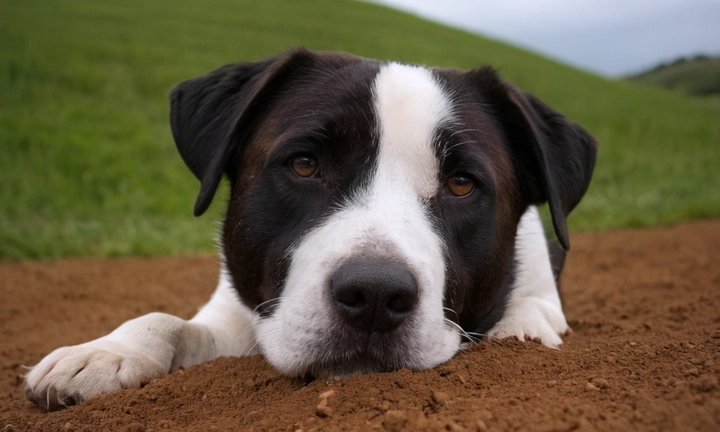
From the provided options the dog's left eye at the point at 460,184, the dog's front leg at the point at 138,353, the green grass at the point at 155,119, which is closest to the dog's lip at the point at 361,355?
the dog's left eye at the point at 460,184

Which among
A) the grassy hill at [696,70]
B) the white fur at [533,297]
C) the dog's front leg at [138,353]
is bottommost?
the grassy hill at [696,70]

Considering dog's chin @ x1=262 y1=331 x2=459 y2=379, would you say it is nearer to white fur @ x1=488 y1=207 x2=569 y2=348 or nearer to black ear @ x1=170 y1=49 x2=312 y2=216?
white fur @ x1=488 y1=207 x2=569 y2=348

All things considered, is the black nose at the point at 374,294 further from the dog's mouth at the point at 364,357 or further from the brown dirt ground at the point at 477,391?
the brown dirt ground at the point at 477,391

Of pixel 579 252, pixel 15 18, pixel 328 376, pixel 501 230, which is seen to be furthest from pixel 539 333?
pixel 15 18

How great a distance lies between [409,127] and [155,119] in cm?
1242

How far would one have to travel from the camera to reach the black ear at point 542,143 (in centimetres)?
353

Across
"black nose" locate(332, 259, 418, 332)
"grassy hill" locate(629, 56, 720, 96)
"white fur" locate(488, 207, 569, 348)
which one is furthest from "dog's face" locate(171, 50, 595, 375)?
"grassy hill" locate(629, 56, 720, 96)

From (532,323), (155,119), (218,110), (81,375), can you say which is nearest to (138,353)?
(81,375)

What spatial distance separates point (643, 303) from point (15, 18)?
20725 millimetres

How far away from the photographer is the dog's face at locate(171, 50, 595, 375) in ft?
8.37

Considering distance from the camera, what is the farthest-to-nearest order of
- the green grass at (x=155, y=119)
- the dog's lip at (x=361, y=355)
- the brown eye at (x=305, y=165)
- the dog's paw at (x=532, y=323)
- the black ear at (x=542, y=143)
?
1. the green grass at (x=155, y=119)
2. the black ear at (x=542, y=143)
3. the dog's paw at (x=532, y=323)
4. the brown eye at (x=305, y=165)
5. the dog's lip at (x=361, y=355)

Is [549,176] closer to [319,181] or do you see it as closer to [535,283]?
[535,283]

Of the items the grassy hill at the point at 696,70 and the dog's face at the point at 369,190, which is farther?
the grassy hill at the point at 696,70

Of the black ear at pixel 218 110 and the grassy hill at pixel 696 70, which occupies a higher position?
the black ear at pixel 218 110
